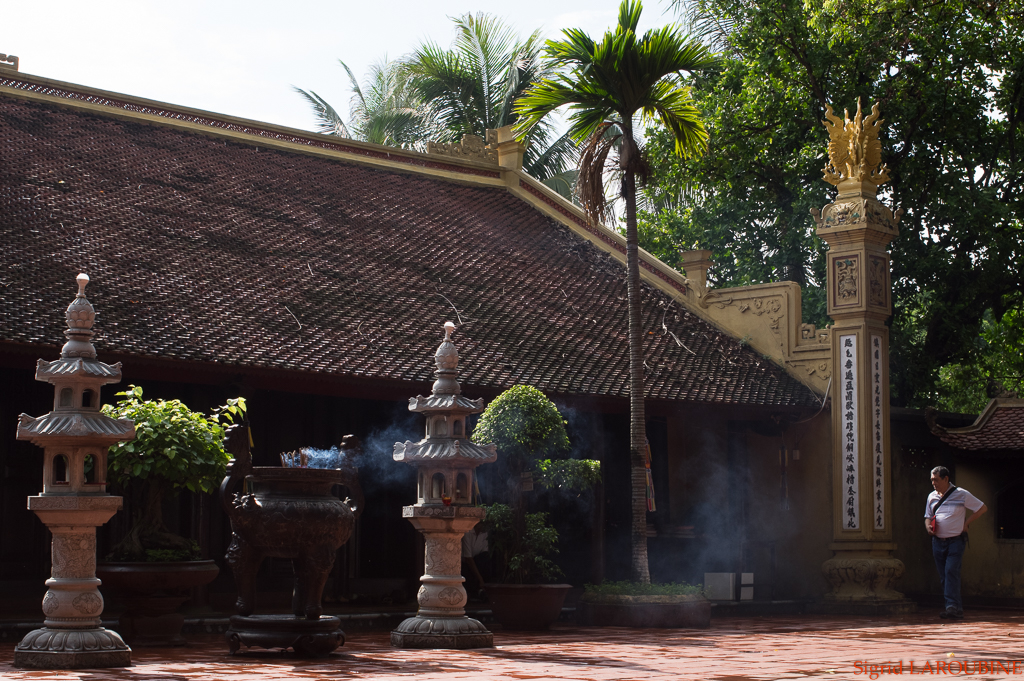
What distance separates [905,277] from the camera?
801 inches

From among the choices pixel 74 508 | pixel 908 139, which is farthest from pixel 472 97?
pixel 74 508

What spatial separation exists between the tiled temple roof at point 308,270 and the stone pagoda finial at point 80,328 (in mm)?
2638

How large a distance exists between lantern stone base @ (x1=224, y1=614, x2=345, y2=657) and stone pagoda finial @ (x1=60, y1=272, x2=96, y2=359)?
6.98 ft

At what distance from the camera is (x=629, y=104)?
12.9m

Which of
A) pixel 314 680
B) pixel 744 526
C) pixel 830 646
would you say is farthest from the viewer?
pixel 744 526

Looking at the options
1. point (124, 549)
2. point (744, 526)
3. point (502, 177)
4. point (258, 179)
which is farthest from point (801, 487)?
point (124, 549)

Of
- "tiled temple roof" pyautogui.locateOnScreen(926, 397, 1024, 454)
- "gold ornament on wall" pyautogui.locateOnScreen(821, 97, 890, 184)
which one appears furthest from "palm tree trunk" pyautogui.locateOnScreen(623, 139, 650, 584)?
"tiled temple roof" pyautogui.locateOnScreen(926, 397, 1024, 454)

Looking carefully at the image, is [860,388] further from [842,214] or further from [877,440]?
[842,214]

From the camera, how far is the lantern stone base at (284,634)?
8.62m

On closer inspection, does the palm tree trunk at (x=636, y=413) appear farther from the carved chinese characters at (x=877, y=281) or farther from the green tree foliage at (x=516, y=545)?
the carved chinese characters at (x=877, y=281)

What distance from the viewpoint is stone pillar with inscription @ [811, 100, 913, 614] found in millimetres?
15188

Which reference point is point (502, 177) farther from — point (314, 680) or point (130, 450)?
point (314, 680)

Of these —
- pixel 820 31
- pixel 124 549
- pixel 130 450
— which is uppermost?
pixel 820 31

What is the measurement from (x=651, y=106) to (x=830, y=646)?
581cm
